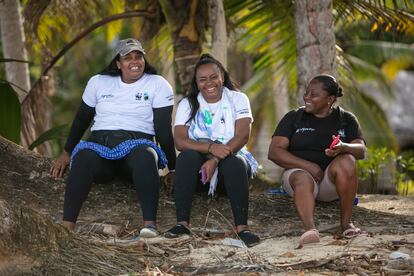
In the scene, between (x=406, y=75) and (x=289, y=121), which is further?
(x=406, y=75)

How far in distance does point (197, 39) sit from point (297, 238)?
3.86m

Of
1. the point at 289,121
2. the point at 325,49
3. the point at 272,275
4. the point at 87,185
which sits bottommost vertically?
the point at 272,275

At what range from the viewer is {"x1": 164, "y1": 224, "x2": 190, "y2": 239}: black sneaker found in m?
5.43

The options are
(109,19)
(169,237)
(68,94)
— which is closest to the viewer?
(169,237)

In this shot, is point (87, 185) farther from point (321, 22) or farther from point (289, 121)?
point (321, 22)

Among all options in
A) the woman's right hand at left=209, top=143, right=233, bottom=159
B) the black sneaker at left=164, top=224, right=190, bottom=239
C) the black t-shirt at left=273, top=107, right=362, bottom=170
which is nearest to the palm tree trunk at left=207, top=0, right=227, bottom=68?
the black t-shirt at left=273, top=107, right=362, bottom=170

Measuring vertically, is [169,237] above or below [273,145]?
below

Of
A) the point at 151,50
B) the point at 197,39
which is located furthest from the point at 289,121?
the point at 151,50

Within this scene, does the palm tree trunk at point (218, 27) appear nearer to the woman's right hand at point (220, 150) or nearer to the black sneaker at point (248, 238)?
the woman's right hand at point (220, 150)

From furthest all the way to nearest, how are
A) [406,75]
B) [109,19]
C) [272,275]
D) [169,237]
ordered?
1. [406,75]
2. [109,19]
3. [169,237]
4. [272,275]

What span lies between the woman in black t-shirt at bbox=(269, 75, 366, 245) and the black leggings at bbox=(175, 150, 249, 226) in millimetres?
369

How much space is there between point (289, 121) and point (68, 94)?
19850mm

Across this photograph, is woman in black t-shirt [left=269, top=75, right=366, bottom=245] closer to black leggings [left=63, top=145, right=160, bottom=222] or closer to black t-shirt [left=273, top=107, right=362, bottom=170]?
black t-shirt [left=273, top=107, right=362, bottom=170]

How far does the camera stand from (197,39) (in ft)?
29.3
